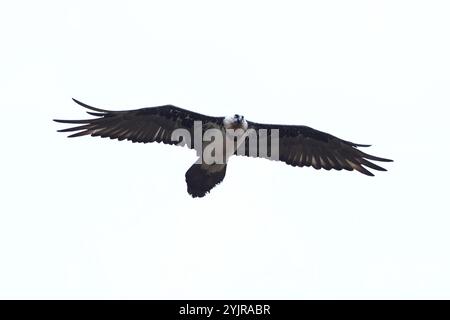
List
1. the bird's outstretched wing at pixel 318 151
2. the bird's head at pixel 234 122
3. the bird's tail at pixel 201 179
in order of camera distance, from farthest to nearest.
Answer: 1. the bird's outstretched wing at pixel 318 151
2. the bird's tail at pixel 201 179
3. the bird's head at pixel 234 122

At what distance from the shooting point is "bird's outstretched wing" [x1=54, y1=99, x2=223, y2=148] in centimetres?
2723

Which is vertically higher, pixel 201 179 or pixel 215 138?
pixel 215 138

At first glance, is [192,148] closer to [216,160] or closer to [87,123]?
[216,160]

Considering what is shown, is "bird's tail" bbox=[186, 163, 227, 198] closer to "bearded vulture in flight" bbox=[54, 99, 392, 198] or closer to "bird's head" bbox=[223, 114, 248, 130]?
"bearded vulture in flight" bbox=[54, 99, 392, 198]

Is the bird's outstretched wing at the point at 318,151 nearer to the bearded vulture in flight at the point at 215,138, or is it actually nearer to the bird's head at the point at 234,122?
the bearded vulture in flight at the point at 215,138

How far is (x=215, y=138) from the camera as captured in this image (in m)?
27.5

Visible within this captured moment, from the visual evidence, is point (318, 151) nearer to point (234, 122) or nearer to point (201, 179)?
point (234, 122)

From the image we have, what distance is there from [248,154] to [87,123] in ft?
13.1

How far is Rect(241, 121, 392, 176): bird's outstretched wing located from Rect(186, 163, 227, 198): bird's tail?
1236 millimetres

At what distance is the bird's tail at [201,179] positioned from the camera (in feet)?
90.0

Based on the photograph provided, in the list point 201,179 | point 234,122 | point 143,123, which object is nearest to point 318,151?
point 234,122

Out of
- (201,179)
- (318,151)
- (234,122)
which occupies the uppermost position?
(234,122)

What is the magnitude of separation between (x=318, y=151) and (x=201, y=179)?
10.1 ft

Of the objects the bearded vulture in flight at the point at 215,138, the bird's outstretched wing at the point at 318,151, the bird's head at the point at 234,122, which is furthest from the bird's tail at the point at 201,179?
the bird's outstretched wing at the point at 318,151
